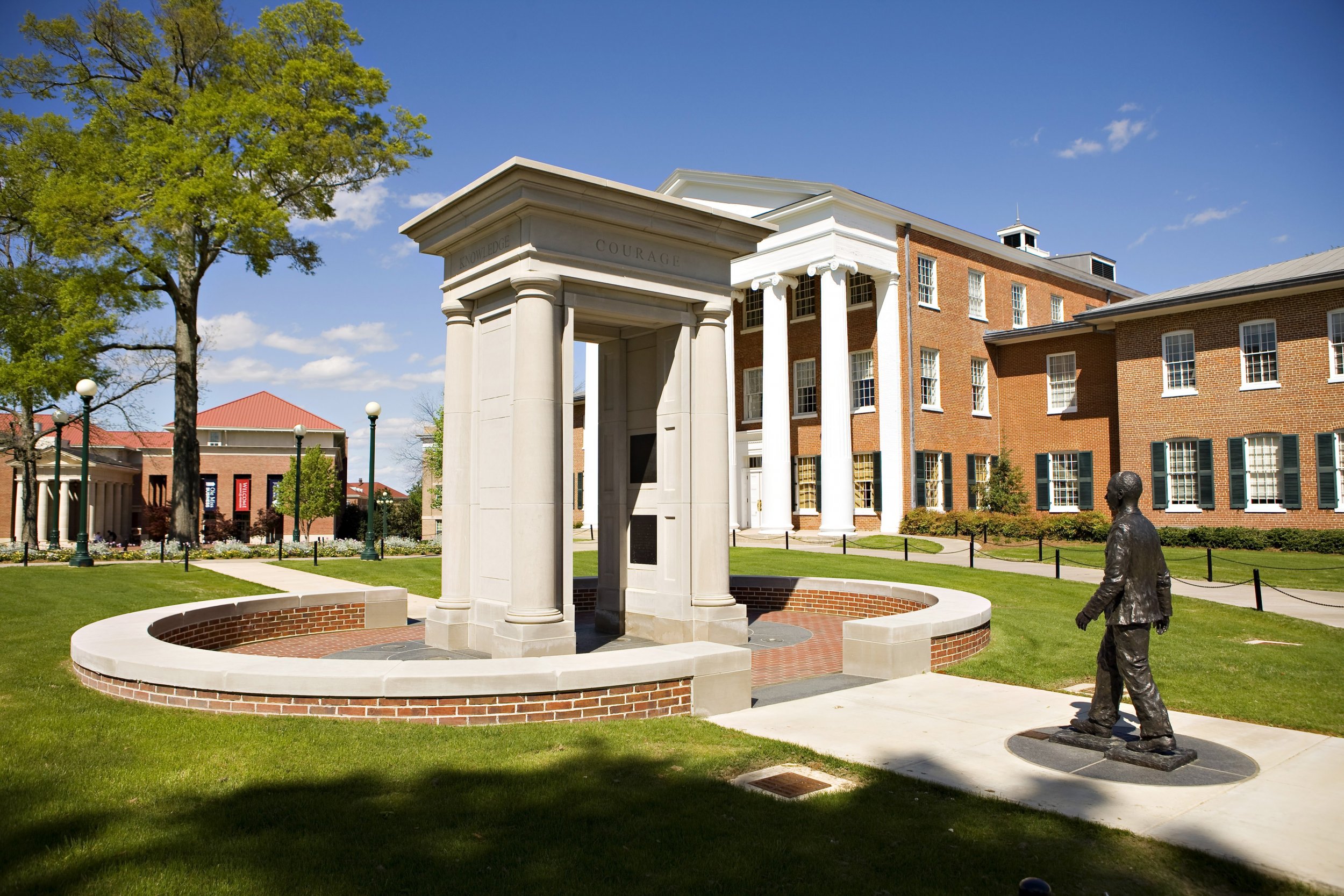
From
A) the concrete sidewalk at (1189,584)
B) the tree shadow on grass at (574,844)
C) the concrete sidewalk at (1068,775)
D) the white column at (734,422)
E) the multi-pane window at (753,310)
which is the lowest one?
the concrete sidewalk at (1189,584)

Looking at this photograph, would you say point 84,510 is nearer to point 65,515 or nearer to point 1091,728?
point 1091,728

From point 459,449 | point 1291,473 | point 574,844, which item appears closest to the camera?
point 574,844

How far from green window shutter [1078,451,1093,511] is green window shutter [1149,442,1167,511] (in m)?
3.03

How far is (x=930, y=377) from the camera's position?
36.6 meters

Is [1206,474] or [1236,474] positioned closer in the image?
[1236,474]

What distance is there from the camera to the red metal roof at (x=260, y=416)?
5994cm

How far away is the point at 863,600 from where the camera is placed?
1384 centimetres

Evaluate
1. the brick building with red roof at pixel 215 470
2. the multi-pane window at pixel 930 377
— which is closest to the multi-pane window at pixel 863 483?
the multi-pane window at pixel 930 377

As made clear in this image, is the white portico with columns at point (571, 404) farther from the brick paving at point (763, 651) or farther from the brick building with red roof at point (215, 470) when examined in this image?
the brick building with red roof at point (215, 470)

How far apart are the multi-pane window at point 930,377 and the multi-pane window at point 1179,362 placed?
8.14 metres

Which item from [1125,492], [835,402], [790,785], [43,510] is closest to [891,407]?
[835,402]

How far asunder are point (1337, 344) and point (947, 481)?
13.5 metres

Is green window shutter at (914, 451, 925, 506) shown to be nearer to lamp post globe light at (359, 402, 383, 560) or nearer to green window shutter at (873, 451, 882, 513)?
green window shutter at (873, 451, 882, 513)

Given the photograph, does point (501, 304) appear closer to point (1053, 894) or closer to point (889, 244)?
point (1053, 894)
